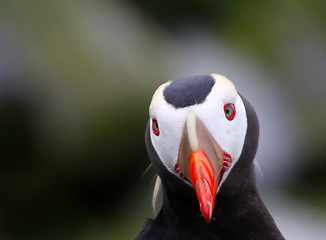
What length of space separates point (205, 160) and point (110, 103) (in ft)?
6.85

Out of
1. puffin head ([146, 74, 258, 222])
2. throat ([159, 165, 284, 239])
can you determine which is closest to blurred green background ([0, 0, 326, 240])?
throat ([159, 165, 284, 239])

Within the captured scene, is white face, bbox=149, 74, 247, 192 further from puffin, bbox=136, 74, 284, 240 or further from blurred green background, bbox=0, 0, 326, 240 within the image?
blurred green background, bbox=0, 0, 326, 240

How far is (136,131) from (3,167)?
0.80 meters

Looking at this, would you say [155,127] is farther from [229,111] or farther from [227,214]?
[227,214]

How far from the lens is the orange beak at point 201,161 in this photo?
200 centimetres

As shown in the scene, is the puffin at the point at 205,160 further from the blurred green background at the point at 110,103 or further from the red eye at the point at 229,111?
the blurred green background at the point at 110,103

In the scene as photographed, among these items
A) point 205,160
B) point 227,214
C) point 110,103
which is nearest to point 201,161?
point 205,160

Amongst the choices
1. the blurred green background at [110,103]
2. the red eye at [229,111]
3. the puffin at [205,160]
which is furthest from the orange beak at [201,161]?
the blurred green background at [110,103]

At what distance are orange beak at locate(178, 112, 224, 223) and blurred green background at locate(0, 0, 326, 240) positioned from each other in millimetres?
1981

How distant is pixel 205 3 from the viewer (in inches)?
183

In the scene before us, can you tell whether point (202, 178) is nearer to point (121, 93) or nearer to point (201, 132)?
point (201, 132)

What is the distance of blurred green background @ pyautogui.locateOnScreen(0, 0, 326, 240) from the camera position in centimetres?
404

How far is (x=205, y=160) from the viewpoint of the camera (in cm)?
203

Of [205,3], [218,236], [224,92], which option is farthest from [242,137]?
[205,3]
